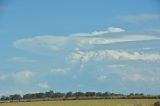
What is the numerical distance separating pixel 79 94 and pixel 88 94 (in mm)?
2989

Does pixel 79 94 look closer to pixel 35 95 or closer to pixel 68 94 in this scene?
pixel 68 94

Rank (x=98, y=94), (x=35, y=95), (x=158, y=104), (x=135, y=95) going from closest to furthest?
(x=158, y=104) < (x=135, y=95) < (x=98, y=94) < (x=35, y=95)

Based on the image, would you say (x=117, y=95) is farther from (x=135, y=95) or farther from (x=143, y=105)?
(x=143, y=105)

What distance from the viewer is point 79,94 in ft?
364

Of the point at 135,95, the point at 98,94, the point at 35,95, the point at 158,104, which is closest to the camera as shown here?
the point at 158,104

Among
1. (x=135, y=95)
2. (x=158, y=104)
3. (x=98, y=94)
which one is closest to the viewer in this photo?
(x=158, y=104)

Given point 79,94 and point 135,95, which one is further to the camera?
point 79,94

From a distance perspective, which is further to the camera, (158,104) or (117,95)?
(117,95)

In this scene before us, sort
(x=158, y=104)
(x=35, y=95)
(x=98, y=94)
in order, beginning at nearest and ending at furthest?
(x=158, y=104) < (x=98, y=94) < (x=35, y=95)

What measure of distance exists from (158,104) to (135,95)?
4150 centimetres

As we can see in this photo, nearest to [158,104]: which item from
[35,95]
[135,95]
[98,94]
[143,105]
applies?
[143,105]

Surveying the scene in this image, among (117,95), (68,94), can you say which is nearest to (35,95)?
(68,94)

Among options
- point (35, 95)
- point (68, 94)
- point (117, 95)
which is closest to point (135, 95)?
point (117, 95)

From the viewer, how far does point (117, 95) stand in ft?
310
